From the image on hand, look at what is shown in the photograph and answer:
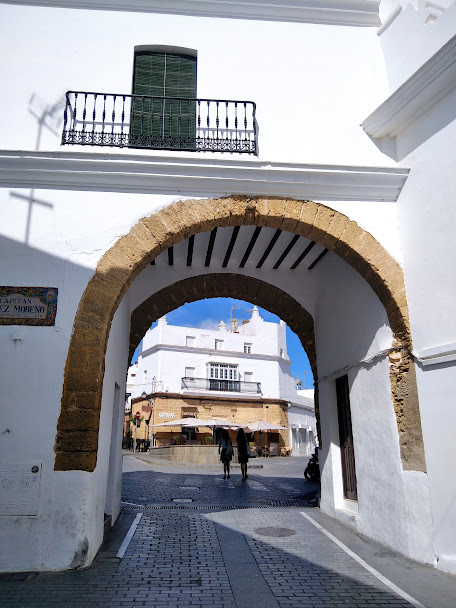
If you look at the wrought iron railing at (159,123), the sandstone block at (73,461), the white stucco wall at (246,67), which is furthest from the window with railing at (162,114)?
the sandstone block at (73,461)

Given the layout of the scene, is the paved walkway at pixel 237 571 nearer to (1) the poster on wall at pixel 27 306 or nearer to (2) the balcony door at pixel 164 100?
(1) the poster on wall at pixel 27 306

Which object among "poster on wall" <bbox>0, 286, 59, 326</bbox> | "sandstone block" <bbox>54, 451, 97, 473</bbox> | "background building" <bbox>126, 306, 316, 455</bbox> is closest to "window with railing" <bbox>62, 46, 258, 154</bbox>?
"poster on wall" <bbox>0, 286, 59, 326</bbox>

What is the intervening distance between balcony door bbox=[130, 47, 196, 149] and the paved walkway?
4269 millimetres

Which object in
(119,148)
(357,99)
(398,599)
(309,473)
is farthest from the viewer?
(309,473)

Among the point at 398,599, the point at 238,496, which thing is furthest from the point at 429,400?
the point at 238,496

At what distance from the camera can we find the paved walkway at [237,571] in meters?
3.61

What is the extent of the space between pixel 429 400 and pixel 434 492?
0.82 meters

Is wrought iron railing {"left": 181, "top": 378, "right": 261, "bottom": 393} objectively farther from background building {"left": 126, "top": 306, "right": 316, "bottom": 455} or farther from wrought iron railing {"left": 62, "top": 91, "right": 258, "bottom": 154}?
wrought iron railing {"left": 62, "top": 91, "right": 258, "bottom": 154}

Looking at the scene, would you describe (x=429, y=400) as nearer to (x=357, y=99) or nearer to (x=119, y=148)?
(x=357, y=99)

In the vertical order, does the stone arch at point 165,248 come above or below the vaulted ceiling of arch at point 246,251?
below

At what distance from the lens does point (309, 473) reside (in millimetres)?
11164

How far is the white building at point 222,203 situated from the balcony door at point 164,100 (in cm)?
3

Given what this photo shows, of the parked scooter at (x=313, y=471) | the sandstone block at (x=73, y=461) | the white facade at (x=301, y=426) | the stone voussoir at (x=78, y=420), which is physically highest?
the white facade at (x=301, y=426)

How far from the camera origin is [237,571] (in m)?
4.26
